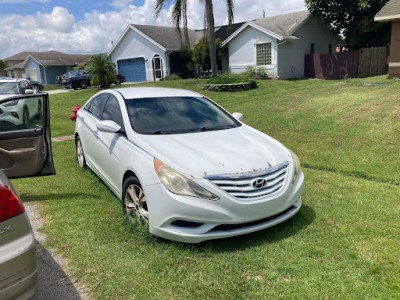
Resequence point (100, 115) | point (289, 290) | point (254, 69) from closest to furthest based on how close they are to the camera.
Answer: point (289, 290) < point (100, 115) < point (254, 69)

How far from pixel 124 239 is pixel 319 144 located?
5.02m

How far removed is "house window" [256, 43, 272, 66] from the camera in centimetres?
2272

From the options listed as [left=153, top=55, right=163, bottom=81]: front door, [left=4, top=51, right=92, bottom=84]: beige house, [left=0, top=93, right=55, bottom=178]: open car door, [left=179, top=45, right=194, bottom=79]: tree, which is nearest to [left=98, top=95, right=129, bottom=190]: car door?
[left=0, top=93, right=55, bottom=178]: open car door

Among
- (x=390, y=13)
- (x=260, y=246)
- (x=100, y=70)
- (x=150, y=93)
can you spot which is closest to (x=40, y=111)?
(x=150, y=93)

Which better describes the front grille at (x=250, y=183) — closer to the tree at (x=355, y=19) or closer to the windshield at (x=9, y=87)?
the windshield at (x=9, y=87)

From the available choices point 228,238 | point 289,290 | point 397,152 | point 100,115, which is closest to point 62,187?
point 100,115

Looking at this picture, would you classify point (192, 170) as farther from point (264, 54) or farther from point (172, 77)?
point (172, 77)

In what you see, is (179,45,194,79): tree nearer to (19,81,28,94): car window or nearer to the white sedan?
(19,81,28,94): car window

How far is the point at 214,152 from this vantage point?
356 cm

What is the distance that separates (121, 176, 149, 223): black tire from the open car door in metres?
1.36

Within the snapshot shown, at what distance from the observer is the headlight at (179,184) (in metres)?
3.14

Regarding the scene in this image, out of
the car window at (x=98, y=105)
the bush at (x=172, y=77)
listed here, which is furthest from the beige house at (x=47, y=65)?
the car window at (x=98, y=105)

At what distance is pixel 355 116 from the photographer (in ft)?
26.8

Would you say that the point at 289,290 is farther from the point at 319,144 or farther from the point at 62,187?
the point at 319,144
